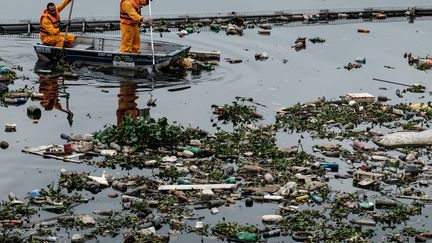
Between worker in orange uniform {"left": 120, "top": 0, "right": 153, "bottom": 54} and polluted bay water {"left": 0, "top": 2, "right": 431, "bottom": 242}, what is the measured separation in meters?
1.07

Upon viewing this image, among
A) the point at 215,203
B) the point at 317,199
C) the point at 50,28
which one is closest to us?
the point at 215,203

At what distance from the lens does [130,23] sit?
2591 cm

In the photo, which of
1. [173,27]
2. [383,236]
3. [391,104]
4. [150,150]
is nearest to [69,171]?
[150,150]

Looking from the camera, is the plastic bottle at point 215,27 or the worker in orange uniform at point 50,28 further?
the plastic bottle at point 215,27

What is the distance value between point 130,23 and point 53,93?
3564mm

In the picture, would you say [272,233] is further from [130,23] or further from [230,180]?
[130,23]

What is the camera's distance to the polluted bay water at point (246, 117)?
14945 mm

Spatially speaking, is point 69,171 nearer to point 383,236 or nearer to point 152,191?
point 152,191

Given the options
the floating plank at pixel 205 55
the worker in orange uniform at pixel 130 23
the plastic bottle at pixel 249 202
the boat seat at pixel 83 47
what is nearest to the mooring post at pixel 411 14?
the floating plank at pixel 205 55

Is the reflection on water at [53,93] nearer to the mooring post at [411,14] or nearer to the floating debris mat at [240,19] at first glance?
the floating debris mat at [240,19]

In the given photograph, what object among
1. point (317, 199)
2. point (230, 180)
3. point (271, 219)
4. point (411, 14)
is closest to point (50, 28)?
point (230, 180)

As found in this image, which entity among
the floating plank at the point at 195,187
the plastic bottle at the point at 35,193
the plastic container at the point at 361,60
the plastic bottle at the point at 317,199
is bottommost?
the plastic bottle at the point at 317,199

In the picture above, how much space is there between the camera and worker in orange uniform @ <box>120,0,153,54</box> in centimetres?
2567

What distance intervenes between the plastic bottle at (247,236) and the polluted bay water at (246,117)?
0.18 ft
